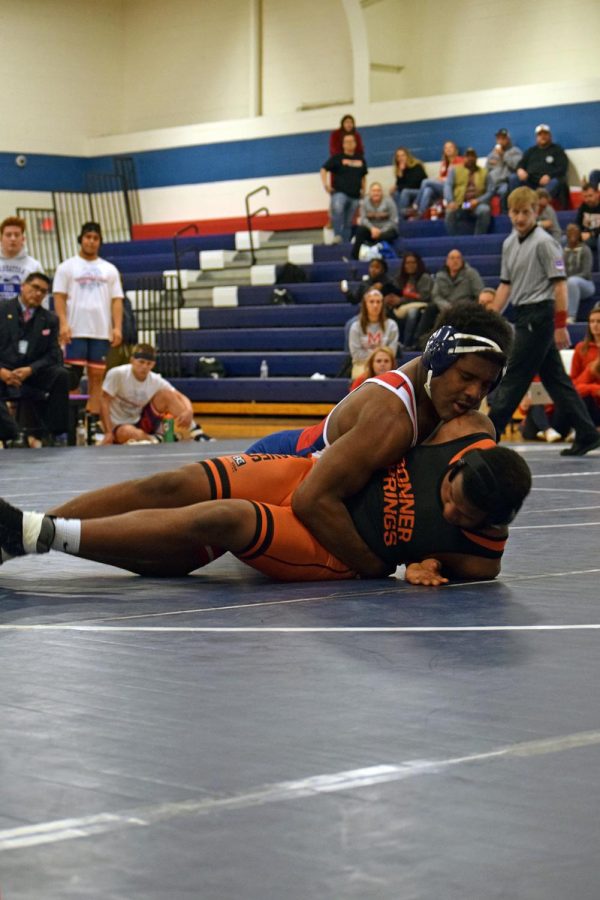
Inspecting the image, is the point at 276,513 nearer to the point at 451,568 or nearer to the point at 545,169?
the point at 451,568

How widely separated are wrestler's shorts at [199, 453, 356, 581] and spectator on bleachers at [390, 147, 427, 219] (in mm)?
14248

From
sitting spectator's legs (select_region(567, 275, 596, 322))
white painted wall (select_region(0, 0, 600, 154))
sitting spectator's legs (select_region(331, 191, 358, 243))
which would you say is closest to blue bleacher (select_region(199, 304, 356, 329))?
sitting spectator's legs (select_region(331, 191, 358, 243))

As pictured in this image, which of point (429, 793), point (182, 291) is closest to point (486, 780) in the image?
point (429, 793)

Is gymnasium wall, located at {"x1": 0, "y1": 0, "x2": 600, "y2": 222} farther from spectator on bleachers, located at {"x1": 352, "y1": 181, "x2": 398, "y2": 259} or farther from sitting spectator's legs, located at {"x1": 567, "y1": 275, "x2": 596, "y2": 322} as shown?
sitting spectator's legs, located at {"x1": 567, "y1": 275, "x2": 596, "y2": 322}

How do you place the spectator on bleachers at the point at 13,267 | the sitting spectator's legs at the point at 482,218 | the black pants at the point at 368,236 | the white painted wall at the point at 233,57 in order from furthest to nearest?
the white painted wall at the point at 233,57 → the black pants at the point at 368,236 → the sitting spectator's legs at the point at 482,218 → the spectator on bleachers at the point at 13,267

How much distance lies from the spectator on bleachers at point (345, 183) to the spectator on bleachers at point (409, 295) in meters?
2.82

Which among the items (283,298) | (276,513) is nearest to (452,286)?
(283,298)

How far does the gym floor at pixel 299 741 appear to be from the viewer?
59.2 inches

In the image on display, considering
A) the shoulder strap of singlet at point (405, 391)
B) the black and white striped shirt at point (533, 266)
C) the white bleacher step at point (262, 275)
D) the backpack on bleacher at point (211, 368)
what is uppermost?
the black and white striped shirt at point (533, 266)

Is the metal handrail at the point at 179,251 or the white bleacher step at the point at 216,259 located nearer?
the metal handrail at the point at 179,251

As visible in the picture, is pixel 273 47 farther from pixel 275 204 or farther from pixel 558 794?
pixel 558 794

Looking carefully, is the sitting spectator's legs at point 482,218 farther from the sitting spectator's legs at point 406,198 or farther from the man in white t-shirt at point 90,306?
the man in white t-shirt at point 90,306

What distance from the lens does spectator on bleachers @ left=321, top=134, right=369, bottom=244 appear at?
1728cm

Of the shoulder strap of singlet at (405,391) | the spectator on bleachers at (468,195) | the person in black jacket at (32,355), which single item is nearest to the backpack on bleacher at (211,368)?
the spectator on bleachers at (468,195)
